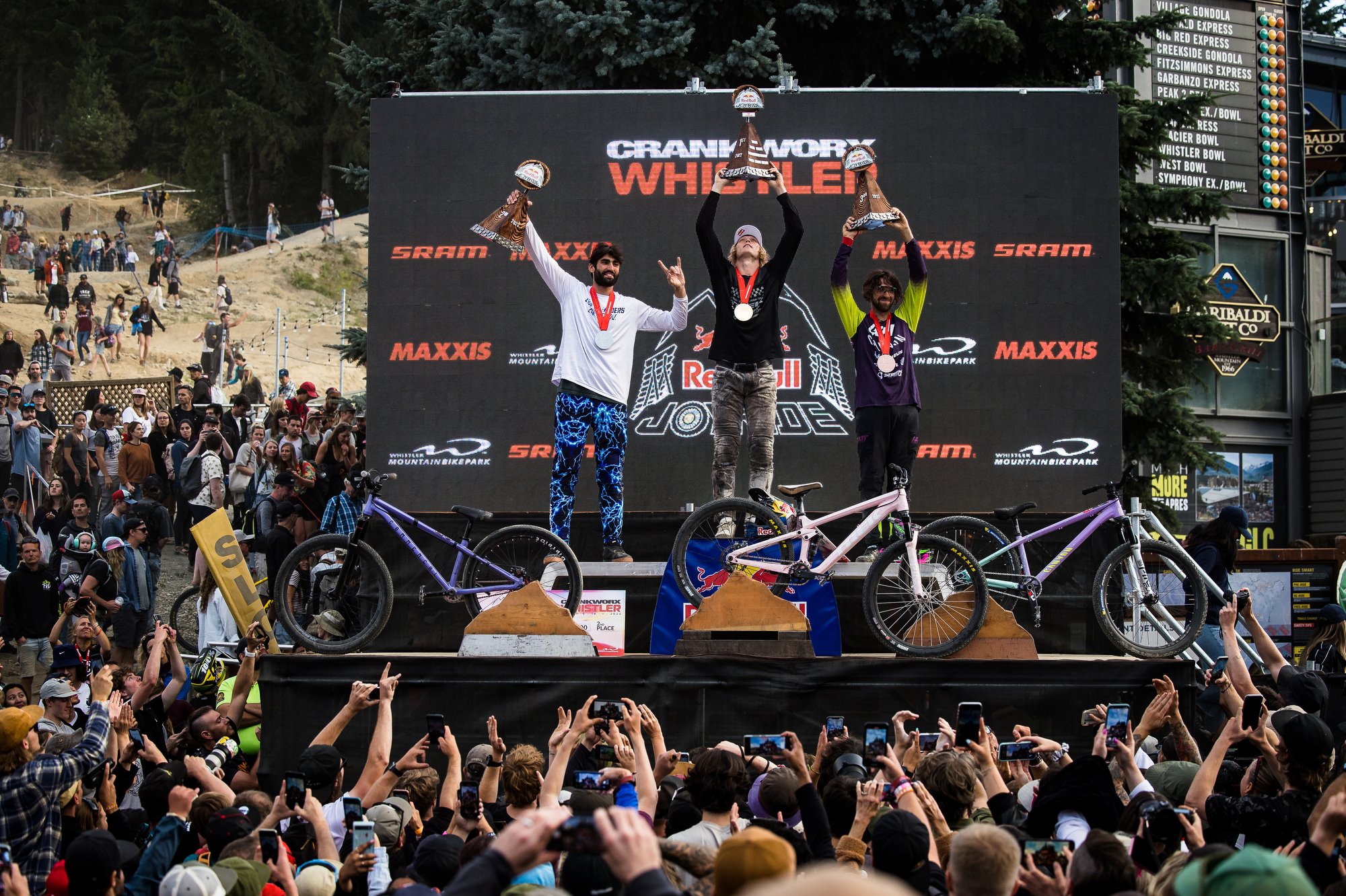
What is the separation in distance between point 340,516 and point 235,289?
Result: 35.4m

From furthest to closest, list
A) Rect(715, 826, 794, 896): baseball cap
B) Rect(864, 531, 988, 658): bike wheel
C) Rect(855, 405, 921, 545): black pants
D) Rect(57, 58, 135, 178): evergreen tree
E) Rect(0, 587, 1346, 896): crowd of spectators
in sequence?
Rect(57, 58, 135, 178): evergreen tree
Rect(855, 405, 921, 545): black pants
Rect(864, 531, 988, 658): bike wheel
Rect(0, 587, 1346, 896): crowd of spectators
Rect(715, 826, 794, 896): baseball cap

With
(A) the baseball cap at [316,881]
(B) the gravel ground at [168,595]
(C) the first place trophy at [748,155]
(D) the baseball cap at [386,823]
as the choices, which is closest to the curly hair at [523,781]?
(D) the baseball cap at [386,823]

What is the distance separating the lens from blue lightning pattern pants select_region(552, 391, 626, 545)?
28.6 ft

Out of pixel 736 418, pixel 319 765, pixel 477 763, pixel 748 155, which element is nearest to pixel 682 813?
pixel 477 763

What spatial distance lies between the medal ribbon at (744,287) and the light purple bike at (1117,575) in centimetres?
207

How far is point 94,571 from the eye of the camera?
10906 millimetres

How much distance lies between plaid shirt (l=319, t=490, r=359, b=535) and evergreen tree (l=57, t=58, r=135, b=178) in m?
50.2

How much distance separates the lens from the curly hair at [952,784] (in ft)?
15.0

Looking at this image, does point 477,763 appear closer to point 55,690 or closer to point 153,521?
point 55,690

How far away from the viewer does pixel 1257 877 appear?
2.27 m

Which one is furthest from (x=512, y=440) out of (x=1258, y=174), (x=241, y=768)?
(x=1258, y=174)

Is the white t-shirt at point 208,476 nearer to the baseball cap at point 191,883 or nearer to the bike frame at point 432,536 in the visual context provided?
the bike frame at point 432,536

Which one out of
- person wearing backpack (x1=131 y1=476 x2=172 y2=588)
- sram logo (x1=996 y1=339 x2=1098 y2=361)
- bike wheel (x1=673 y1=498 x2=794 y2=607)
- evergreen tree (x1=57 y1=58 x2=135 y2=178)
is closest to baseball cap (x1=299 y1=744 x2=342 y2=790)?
bike wheel (x1=673 y1=498 x2=794 y2=607)

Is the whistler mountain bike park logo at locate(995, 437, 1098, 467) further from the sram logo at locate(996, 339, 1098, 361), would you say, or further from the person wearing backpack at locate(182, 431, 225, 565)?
the person wearing backpack at locate(182, 431, 225, 565)
